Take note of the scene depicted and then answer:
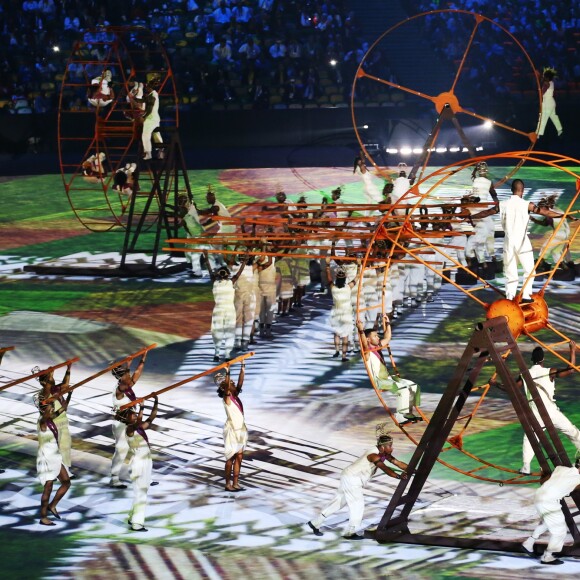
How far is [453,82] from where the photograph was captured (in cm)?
3659

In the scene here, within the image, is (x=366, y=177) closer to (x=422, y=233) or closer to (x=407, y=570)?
(x=422, y=233)

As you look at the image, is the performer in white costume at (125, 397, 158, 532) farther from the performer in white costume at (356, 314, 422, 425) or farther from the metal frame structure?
the performer in white costume at (356, 314, 422, 425)

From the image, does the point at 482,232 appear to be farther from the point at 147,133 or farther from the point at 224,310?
the point at 224,310

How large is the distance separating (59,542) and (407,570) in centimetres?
324

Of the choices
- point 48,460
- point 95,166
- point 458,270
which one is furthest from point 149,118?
point 48,460

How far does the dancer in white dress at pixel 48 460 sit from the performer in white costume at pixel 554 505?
14.7 ft

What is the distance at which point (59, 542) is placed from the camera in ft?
41.4

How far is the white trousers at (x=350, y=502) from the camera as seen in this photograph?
1241 cm

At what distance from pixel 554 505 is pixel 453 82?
1025 inches

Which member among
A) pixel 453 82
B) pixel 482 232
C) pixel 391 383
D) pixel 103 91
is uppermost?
pixel 453 82

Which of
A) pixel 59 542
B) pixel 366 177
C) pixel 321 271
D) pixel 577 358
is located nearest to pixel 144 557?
pixel 59 542

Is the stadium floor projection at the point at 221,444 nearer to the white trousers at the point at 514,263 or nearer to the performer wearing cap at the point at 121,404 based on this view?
the performer wearing cap at the point at 121,404

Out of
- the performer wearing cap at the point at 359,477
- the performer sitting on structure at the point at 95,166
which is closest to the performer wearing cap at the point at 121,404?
the performer wearing cap at the point at 359,477

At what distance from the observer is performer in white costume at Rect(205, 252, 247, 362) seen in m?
18.1
